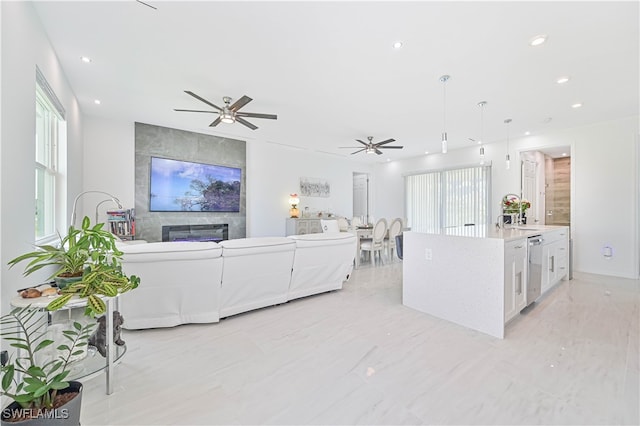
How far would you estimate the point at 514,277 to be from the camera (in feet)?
9.35

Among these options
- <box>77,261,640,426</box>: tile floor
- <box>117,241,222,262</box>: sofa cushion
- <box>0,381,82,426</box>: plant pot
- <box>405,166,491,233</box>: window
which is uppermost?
<box>405,166,491,233</box>: window

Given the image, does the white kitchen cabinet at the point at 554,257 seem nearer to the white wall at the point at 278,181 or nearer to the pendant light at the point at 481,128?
the pendant light at the point at 481,128

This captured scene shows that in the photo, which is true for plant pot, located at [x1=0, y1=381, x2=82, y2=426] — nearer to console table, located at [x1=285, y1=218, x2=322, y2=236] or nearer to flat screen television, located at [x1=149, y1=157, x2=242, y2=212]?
flat screen television, located at [x1=149, y1=157, x2=242, y2=212]

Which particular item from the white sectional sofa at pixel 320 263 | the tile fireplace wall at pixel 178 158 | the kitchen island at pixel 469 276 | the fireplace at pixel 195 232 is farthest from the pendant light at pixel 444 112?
the fireplace at pixel 195 232

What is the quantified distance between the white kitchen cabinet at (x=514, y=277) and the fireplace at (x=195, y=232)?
5724 mm

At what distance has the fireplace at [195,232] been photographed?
5801mm

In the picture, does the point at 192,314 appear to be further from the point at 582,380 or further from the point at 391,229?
the point at 391,229

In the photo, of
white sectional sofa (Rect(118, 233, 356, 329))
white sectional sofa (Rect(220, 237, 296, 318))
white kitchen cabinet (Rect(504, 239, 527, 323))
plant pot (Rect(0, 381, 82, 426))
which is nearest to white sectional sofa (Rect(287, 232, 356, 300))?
white sectional sofa (Rect(118, 233, 356, 329))

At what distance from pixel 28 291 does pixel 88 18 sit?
2.44m

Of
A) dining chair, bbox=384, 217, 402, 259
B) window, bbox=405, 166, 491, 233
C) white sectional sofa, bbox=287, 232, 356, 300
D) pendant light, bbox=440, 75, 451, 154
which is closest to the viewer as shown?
pendant light, bbox=440, 75, 451, 154

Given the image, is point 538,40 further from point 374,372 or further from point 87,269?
point 87,269

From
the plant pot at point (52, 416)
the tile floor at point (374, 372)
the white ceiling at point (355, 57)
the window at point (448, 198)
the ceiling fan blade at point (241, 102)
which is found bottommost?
the tile floor at point (374, 372)

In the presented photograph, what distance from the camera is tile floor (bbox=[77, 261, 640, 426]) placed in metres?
1.65

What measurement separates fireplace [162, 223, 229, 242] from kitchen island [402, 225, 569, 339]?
467cm
